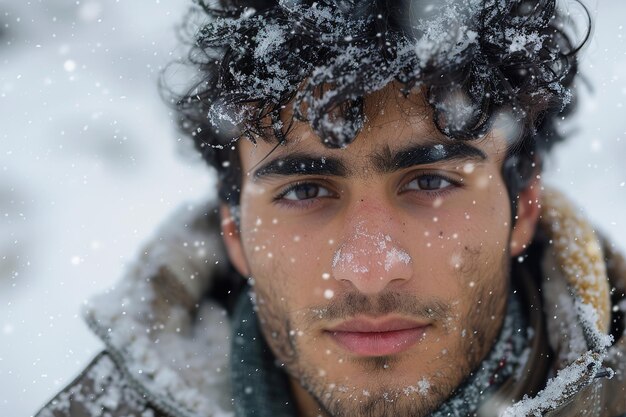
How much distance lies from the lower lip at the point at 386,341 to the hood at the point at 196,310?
357mm

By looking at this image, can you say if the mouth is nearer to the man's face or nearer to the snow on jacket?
the man's face

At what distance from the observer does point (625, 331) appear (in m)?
2.12

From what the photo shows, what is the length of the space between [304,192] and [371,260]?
1.32 ft

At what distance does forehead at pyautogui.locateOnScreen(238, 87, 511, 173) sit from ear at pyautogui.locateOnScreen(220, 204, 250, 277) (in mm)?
737

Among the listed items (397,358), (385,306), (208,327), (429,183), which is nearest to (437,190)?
(429,183)

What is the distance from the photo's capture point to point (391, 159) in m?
1.92

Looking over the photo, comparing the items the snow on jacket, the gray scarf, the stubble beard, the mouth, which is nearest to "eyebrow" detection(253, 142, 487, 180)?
the stubble beard

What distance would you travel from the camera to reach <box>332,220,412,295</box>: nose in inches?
74.2

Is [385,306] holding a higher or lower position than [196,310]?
lower

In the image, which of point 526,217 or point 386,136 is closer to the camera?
point 386,136

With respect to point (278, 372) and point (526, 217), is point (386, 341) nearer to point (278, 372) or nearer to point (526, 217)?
point (278, 372)

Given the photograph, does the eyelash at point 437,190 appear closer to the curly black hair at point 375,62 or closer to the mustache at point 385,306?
the curly black hair at point 375,62

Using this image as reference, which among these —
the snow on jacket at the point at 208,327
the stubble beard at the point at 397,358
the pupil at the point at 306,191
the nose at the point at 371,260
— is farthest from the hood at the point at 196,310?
the pupil at the point at 306,191

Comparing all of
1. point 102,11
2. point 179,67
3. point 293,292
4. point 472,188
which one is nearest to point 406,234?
point 472,188
